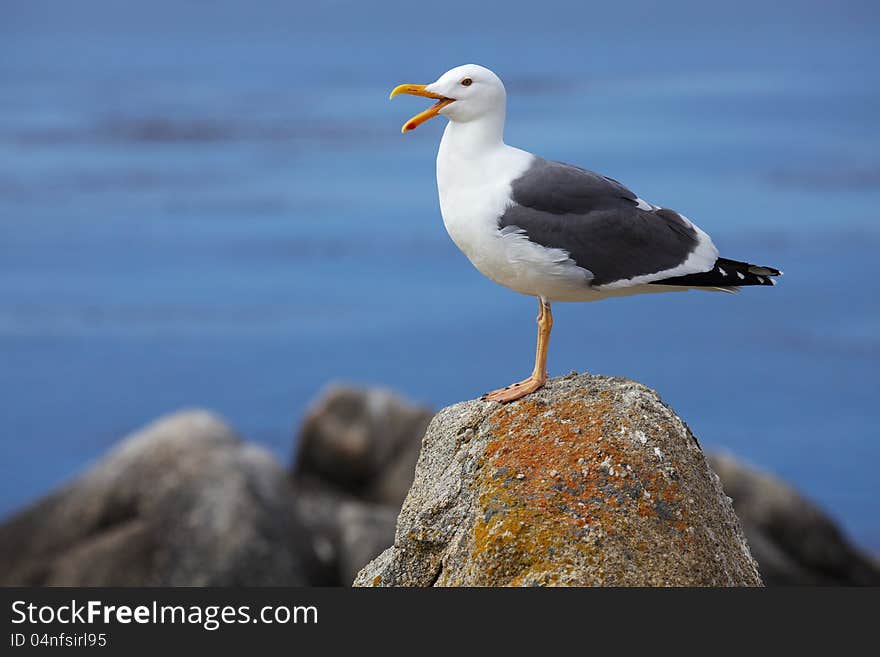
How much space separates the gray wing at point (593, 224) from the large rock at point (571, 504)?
822mm

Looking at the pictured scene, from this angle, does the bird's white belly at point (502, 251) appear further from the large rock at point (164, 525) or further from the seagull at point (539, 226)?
the large rock at point (164, 525)

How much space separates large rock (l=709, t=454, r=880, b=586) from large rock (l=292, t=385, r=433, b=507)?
14.0ft

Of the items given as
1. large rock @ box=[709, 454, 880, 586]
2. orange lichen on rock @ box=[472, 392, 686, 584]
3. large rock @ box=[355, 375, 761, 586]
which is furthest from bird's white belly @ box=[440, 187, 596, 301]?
large rock @ box=[709, 454, 880, 586]

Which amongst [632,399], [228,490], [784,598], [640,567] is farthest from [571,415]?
[228,490]

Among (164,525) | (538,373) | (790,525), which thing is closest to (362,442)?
(164,525)

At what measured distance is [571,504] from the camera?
7.58 meters

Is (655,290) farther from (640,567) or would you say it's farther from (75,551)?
(75,551)

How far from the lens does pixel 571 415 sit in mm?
8086

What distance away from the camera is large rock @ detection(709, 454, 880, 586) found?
19.1m

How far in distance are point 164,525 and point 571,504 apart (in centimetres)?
953

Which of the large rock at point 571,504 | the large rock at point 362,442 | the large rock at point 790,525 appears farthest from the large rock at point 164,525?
the large rock at point 571,504

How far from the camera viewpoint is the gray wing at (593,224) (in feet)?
28.9

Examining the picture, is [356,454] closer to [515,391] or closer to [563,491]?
[515,391]

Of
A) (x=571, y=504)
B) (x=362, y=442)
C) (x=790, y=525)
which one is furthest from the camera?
(x=362, y=442)
